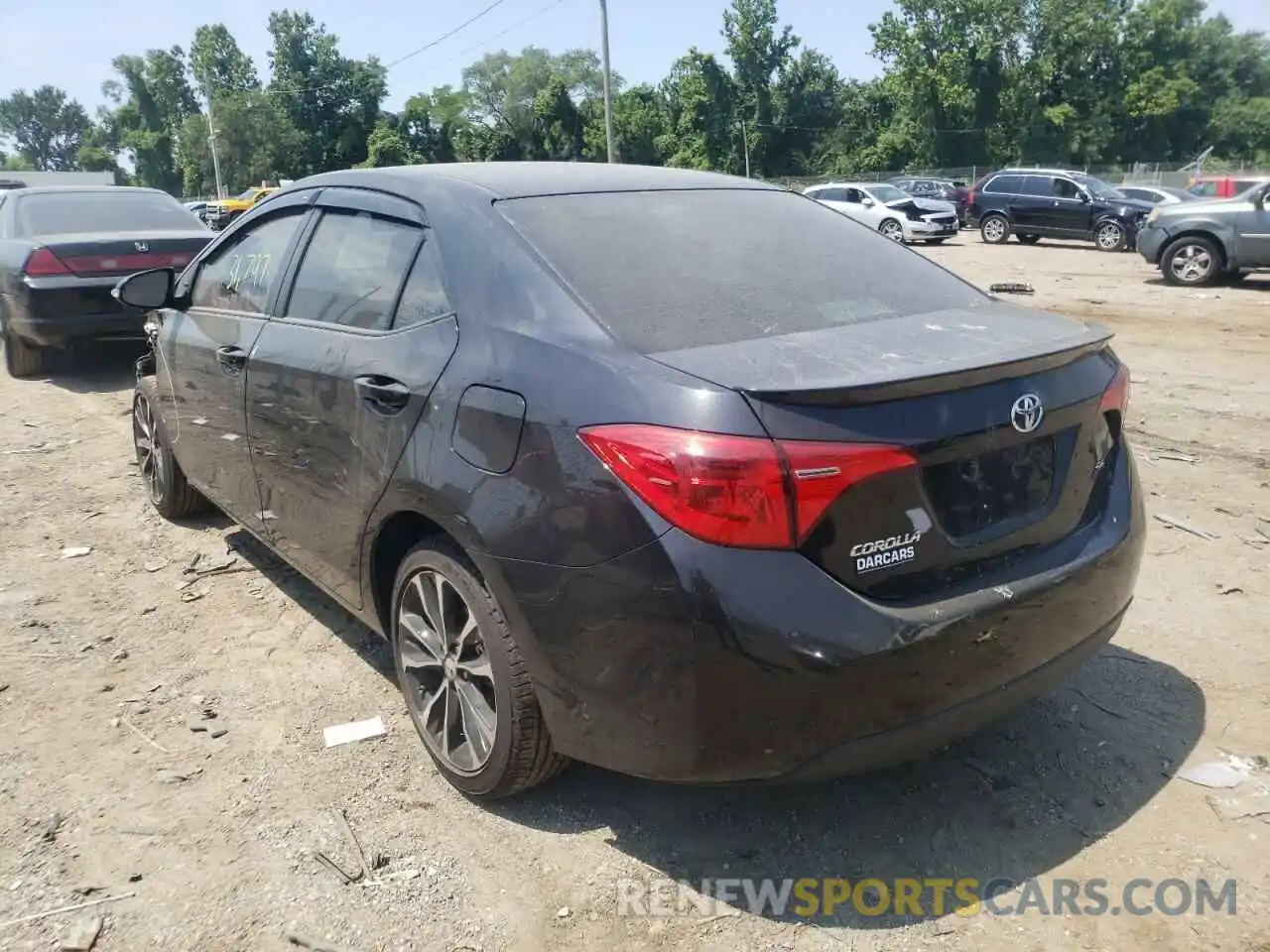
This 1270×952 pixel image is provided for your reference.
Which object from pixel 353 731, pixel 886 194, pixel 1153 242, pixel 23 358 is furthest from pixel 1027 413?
pixel 886 194

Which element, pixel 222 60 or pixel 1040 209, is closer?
pixel 1040 209

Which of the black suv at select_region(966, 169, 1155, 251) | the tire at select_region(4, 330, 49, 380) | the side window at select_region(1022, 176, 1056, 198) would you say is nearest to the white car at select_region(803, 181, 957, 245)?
the black suv at select_region(966, 169, 1155, 251)

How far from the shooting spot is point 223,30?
94.4 metres

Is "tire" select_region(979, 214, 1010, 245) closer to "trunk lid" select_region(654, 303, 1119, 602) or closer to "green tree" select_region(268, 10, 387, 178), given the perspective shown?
"trunk lid" select_region(654, 303, 1119, 602)

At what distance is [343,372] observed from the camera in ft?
10.2

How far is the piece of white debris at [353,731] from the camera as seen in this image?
326 cm

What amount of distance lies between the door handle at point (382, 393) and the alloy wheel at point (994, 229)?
24.0 m

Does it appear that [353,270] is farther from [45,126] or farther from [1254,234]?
[45,126]

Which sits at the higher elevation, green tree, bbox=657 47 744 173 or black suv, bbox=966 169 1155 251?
green tree, bbox=657 47 744 173

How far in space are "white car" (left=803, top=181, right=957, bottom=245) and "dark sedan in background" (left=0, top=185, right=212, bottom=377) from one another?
60.5 feet

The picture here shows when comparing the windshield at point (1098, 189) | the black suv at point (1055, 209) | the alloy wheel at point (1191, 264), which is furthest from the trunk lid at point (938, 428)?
the windshield at point (1098, 189)

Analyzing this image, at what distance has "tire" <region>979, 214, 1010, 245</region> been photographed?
79.7 ft

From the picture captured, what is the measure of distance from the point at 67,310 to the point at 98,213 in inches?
55.8

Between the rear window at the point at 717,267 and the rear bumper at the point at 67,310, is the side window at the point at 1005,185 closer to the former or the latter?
the rear bumper at the point at 67,310
